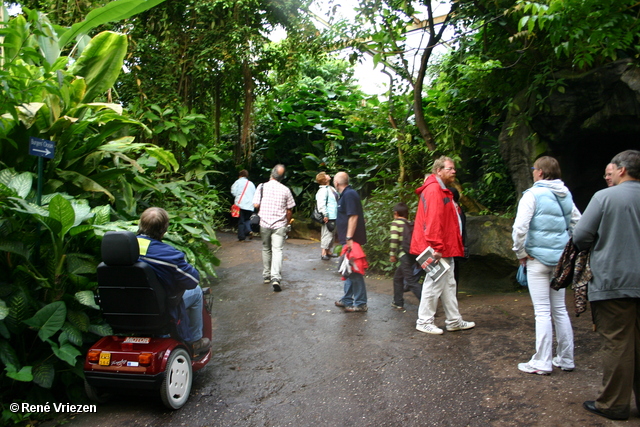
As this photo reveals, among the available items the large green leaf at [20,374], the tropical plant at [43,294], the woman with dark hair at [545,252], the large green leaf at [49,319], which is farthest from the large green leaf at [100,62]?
the woman with dark hair at [545,252]

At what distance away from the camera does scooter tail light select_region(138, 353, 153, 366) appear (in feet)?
12.5

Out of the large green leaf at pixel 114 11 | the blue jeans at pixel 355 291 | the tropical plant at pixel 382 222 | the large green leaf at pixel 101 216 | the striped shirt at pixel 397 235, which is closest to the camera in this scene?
the large green leaf at pixel 101 216

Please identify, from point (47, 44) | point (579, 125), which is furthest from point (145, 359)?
point (579, 125)

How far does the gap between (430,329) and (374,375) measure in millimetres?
1280

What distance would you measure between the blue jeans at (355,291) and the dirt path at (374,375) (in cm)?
22

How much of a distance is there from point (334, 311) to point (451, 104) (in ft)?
15.5

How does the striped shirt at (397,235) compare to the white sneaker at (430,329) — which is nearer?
the white sneaker at (430,329)

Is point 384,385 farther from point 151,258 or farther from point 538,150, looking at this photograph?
point 538,150

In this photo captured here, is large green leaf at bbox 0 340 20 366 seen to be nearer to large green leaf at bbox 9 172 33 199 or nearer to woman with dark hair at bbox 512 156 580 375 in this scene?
large green leaf at bbox 9 172 33 199

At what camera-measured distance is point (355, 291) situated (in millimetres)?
6703

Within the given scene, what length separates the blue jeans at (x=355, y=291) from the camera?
659 centimetres

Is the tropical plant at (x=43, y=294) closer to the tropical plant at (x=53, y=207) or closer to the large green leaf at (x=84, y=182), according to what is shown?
the tropical plant at (x=53, y=207)

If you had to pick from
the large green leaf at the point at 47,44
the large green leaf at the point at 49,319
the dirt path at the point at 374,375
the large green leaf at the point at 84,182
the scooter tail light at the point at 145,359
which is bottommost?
the dirt path at the point at 374,375

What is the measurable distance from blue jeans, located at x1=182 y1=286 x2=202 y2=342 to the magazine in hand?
2.33 meters
